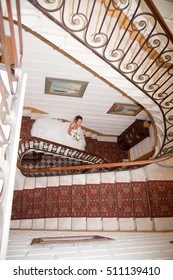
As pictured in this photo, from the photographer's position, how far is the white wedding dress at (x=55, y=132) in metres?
6.32

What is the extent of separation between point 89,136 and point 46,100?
8.76 ft

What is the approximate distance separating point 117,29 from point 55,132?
12.5 ft

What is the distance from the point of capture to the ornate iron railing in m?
2.81

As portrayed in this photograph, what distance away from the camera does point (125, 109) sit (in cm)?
644

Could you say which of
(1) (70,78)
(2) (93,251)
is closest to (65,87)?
(1) (70,78)

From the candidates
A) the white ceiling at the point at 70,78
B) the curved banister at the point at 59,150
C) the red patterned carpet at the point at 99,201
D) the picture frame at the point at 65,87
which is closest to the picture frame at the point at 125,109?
the white ceiling at the point at 70,78

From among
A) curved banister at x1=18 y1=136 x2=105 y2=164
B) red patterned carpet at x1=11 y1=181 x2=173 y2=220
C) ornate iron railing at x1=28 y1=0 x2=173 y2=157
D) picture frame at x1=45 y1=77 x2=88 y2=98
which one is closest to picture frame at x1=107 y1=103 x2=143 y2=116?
picture frame at x1=45 y1=77 x2=88 y2=98

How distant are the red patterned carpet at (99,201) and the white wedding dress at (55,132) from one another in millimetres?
2284

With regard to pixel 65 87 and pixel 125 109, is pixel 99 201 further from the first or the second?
pixel 125 109

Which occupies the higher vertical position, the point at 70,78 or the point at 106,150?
the point at 70,78

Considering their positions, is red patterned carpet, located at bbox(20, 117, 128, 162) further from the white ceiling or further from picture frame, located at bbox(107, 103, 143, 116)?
picture frame, located at bbox(107, 103, 143, 116)

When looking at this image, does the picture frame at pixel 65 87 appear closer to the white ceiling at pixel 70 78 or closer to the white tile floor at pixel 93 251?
the white ceiling at pixel 70 78
